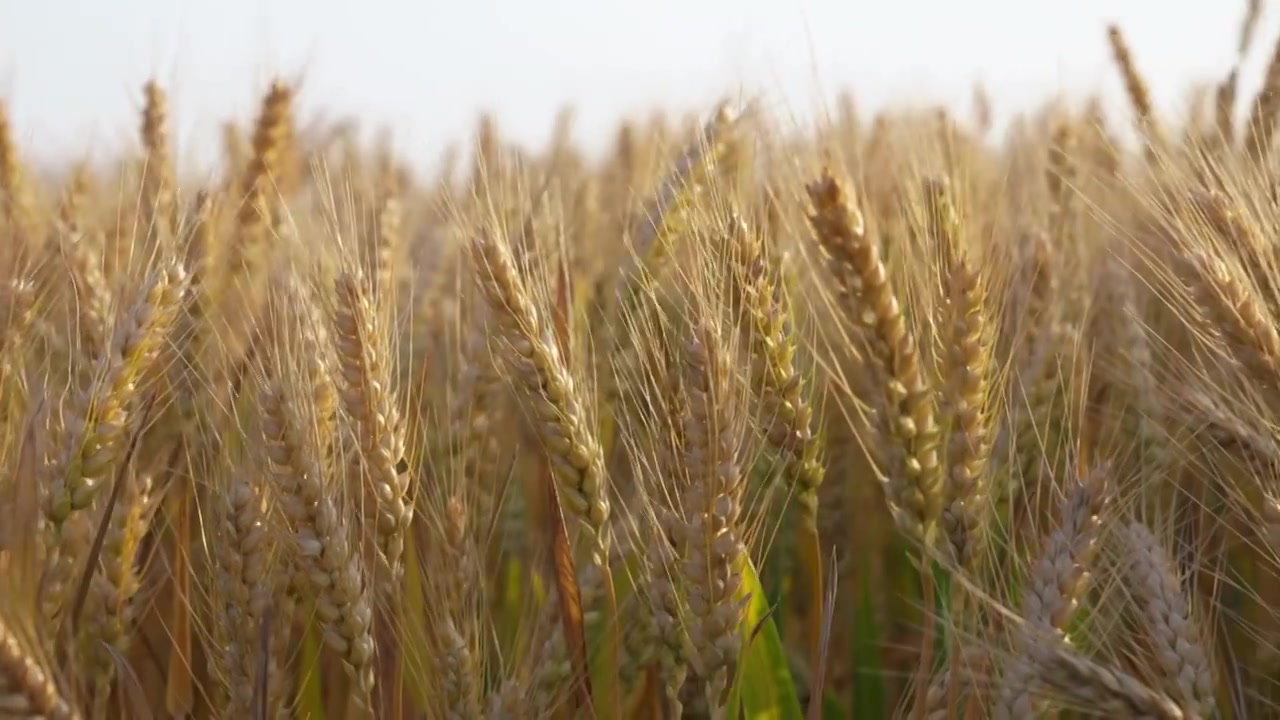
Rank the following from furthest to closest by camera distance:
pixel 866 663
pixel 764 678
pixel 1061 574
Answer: pixel 866 663 → pixel 764 678 → pixel 1061 574

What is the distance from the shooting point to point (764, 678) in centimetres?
143

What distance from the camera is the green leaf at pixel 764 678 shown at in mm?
1415

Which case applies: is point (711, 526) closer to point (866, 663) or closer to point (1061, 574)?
point (1061, 574)

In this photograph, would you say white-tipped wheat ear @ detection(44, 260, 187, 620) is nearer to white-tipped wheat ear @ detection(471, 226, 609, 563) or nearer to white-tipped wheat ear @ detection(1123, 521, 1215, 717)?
white-tipped wheat ear @ detection(471, 226, 609, 563)

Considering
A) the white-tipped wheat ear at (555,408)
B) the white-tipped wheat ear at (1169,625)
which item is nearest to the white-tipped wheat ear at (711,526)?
Answer: the white-tipped wheat ear at (555,408)

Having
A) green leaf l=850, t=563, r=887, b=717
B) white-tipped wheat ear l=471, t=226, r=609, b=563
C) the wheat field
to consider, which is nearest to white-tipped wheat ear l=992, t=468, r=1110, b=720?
the wheat field

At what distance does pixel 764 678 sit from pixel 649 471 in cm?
31

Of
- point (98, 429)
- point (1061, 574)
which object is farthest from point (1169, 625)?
point (98, 429)

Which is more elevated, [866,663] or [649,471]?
[649,471]

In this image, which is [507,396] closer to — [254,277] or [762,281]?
[254,277]

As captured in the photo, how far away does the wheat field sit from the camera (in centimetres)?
125

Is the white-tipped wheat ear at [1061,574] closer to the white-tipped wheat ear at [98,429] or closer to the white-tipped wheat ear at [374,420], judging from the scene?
the white-tipped wheat ear at [374,420]

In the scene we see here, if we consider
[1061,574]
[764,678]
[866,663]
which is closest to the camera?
[1061,574]

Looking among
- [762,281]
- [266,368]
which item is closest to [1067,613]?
[762,281]
